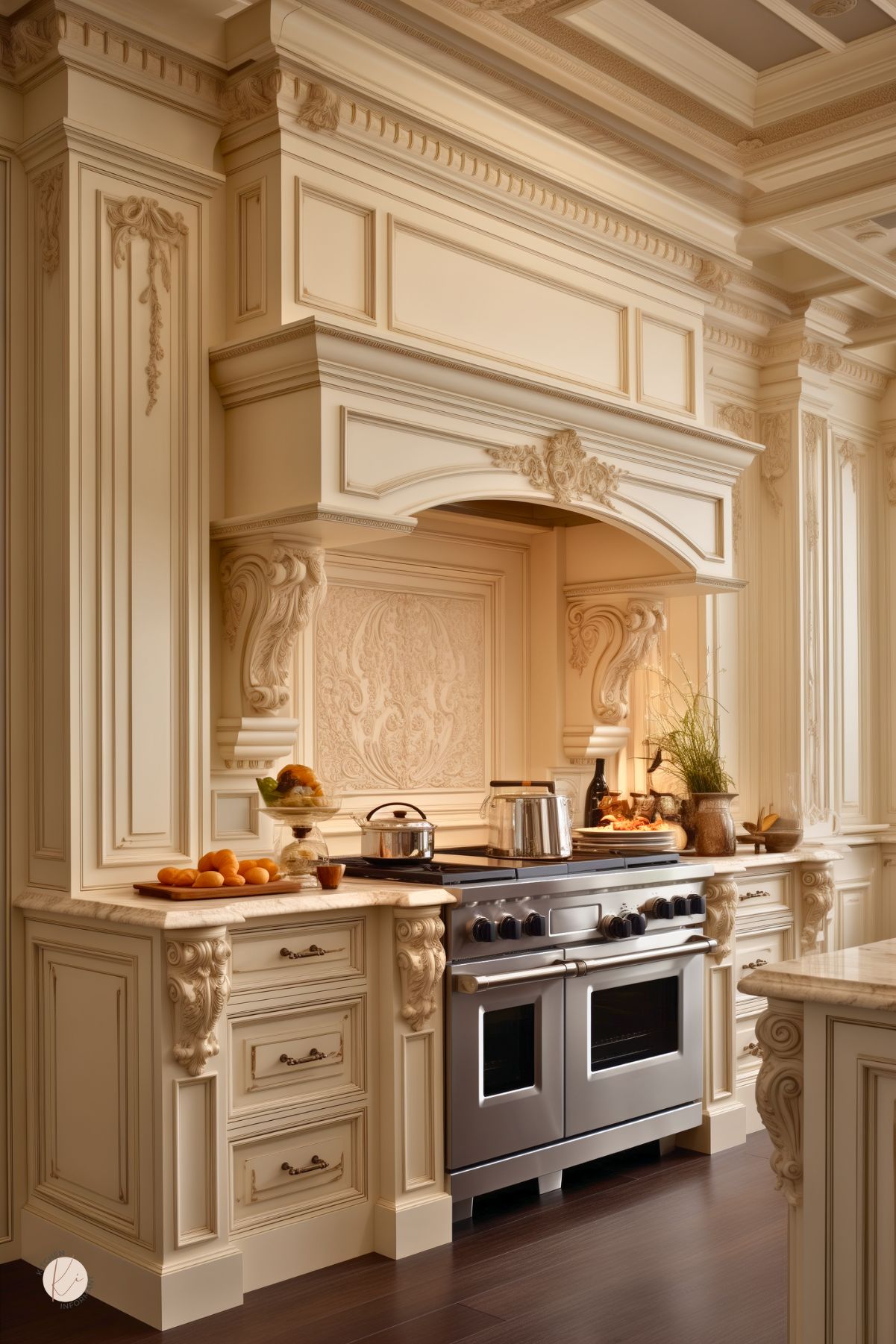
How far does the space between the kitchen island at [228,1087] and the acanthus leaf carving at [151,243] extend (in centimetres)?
135

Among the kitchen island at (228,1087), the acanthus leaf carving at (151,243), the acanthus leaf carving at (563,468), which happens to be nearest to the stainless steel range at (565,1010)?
the kitchen island at (228,1087)

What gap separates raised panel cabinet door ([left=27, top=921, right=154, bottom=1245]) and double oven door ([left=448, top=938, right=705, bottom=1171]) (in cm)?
85

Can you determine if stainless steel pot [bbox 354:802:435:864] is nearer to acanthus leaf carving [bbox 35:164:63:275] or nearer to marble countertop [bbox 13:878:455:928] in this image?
marble countertop [bbox 13:878:455:928]

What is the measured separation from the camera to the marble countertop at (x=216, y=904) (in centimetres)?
286

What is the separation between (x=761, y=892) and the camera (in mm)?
4594

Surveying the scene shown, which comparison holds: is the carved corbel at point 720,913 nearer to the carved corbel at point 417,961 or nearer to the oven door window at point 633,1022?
the oven door window at point 633,1022

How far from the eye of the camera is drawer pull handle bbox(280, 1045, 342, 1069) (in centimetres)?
316

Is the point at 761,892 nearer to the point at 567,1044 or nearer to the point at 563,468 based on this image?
the point at 567,1044

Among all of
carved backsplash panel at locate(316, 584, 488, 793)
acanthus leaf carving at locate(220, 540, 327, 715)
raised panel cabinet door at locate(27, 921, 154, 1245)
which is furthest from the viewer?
carved backsplash panel at locate(316, 584, 488, 793)

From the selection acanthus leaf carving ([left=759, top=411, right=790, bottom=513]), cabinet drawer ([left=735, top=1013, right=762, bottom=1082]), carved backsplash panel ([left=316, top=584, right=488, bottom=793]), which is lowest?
cabinet drawer ([left=735, top=1013, right=762, bottom=1082])

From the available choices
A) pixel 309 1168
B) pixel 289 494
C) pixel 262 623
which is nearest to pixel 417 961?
pixel 309 1168

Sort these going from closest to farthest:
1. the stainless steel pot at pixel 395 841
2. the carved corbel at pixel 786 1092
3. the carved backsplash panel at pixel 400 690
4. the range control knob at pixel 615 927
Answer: the carved corbel at pixel 786 1092, the stainless steel pot at pixel 395 841, the range control knob at pixel 615 927, the carved backsplash panel at pixel 400 690

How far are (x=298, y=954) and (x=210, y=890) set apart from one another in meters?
0.29

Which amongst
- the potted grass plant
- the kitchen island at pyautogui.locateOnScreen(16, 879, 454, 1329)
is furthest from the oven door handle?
the potted grass plant
